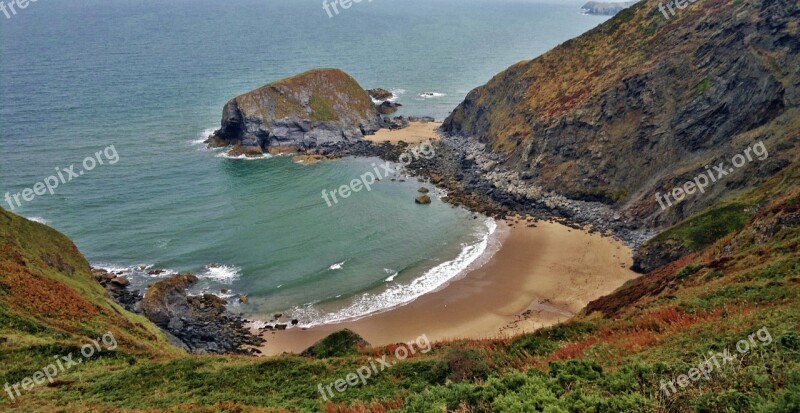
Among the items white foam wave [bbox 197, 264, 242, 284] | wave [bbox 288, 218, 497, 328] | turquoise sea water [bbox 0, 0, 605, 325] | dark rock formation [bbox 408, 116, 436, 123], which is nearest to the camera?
wave [bbox 288, 218, 497, 328]

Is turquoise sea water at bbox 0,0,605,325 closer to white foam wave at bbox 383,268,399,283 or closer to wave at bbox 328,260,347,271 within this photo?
white foam wave at bbox 383,268,399,283

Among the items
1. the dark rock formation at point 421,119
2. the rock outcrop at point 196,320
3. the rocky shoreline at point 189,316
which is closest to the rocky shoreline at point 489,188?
the dark rock formation at point 421,119

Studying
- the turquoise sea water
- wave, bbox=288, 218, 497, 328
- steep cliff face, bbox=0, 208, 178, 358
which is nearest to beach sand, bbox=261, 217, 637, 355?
wave, bbox=288, 218, 497, 328

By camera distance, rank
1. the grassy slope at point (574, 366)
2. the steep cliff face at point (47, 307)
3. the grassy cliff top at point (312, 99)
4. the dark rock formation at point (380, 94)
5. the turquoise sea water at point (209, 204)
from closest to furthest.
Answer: the grassy slope at point (574, 366) < the steep cliff face at point (47, 307) < the turquoise sea water at point (209, 204) < the grassy cliff top at point (312, 99) < the dark rock formation at point (380, 94)

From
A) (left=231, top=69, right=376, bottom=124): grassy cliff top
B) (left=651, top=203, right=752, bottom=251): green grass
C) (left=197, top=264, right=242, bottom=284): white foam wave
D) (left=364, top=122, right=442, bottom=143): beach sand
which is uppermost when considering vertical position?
(left=231, top=69, right=376, bottom=124): grassy cliff top

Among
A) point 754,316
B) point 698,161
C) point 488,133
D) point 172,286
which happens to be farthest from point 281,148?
point 754,316

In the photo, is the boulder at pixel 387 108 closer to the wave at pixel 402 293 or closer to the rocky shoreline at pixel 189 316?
the wave at pixel 402 293

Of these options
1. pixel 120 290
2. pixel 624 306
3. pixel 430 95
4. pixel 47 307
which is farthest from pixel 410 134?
pixel 47 307
